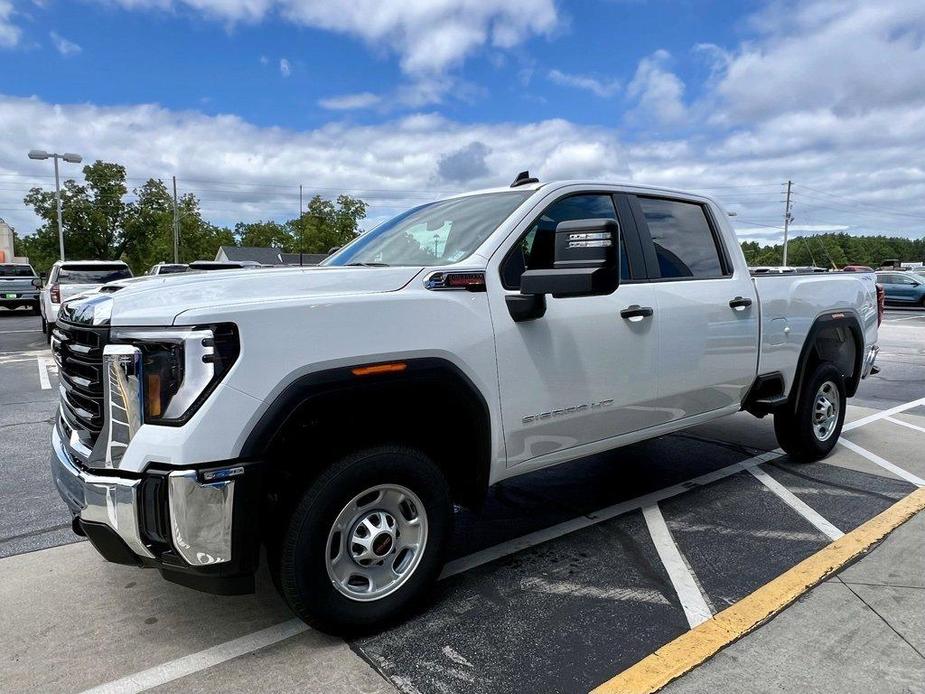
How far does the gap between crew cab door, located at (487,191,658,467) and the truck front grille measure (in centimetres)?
163

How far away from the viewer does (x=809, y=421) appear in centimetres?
515

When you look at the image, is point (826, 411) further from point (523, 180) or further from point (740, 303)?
point (523, 180)

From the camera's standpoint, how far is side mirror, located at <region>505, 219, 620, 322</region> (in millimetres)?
2807

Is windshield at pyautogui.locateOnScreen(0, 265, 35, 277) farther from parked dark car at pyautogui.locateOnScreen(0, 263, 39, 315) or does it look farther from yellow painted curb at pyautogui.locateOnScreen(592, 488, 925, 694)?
yellow painted curb at pyautogui.locateOnScreen(592, 488, 925, 694)

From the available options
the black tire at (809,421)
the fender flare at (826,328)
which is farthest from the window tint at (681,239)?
the black tire at (809,421)

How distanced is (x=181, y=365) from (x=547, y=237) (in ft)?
6.27

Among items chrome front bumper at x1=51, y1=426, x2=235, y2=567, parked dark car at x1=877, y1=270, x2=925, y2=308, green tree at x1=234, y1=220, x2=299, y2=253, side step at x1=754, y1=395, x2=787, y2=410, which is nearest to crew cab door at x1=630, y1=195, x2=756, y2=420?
side step at x1=754, y1=395, x2=787, y2=410

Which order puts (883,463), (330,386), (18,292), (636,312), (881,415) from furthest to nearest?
(18,292), (881,415), (883,463), (636,312), (330,386)

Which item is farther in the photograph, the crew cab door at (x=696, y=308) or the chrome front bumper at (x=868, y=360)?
the chrome front bumper at (x=868, y=360)

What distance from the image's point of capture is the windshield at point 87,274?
14.4 metres

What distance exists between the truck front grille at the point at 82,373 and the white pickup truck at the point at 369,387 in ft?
0.04

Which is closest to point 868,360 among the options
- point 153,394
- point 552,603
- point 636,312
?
point 636,312

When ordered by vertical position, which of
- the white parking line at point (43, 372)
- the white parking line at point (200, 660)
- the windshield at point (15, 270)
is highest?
the windshield at point (15, 270)

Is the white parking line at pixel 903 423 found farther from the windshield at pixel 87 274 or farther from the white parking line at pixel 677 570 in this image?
the windshield at pixel 87 274
